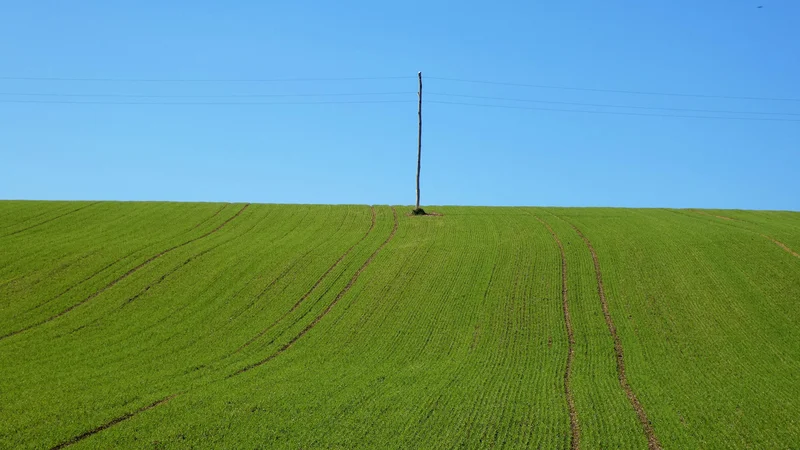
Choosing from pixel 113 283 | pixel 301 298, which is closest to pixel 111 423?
pixel 301 298

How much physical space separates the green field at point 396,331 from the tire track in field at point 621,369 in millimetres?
113

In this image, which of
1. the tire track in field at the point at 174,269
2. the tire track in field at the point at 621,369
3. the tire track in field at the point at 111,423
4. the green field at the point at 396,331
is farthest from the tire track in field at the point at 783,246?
the tire track in field at the point at 111,423

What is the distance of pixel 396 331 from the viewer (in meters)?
29.6

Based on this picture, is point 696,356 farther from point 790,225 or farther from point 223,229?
point 223,229

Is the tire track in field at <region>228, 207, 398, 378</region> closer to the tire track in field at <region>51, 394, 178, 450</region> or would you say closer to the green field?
the green field

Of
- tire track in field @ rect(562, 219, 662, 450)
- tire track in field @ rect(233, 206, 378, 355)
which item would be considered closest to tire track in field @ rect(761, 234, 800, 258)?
tire track in field @ rect(562, 219, 662, 450)

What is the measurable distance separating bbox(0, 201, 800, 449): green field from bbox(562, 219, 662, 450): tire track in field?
113 mm

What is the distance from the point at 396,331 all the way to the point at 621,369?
9.58m

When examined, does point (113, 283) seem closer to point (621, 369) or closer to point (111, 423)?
point (111, 423)

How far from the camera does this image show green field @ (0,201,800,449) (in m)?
19.4

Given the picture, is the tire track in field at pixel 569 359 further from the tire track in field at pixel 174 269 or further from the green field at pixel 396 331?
the tire track in field at pixel 174 269

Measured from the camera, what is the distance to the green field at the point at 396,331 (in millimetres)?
19375

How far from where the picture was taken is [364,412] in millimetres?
20094

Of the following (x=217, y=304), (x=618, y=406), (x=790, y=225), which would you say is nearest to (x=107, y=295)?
(x=217, y=304)
